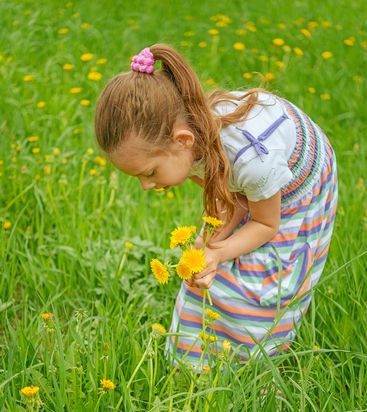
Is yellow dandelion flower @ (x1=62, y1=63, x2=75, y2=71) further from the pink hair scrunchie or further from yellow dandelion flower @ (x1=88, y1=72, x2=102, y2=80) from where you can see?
the pink hair scrunchie

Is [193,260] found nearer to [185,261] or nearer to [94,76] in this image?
[185,261]

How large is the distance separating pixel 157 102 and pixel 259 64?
89.2 inches

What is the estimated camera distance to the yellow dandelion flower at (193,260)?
144 cm

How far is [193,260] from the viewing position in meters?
1.44

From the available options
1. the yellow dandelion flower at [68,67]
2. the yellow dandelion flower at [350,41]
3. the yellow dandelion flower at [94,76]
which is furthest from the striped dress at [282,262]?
the yellow dandelion flower at [350,41]

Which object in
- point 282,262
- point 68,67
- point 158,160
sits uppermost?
point 158,160

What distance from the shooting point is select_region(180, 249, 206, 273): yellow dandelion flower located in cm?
144

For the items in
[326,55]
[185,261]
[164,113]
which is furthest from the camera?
[326,55]

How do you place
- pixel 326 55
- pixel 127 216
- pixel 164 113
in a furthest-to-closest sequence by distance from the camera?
pixel 326 55
pixel 127 216
pixel 164 113

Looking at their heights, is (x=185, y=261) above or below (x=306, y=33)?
above

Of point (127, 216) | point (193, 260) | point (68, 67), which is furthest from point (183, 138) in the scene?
point (68, 67)

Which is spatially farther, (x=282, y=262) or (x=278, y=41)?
(x=278, y=41)

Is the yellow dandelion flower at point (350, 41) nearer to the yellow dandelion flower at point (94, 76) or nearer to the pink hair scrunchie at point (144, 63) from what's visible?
the yellow dandelion flower at point (94, 76)

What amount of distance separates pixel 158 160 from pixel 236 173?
0.61 ft
